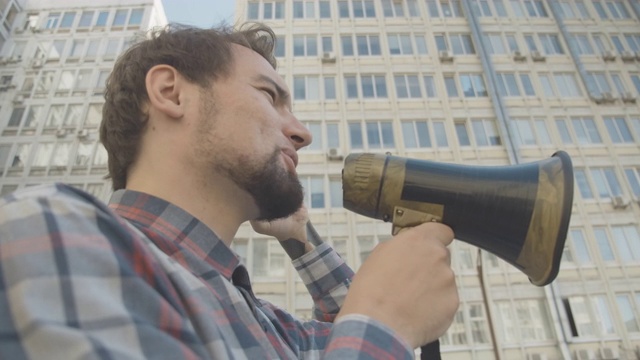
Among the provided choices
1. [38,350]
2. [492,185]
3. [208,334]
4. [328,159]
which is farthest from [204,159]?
[328,159]

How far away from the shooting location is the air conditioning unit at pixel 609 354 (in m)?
13.3

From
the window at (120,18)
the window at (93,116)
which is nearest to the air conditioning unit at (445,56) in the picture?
the window at (93,116)

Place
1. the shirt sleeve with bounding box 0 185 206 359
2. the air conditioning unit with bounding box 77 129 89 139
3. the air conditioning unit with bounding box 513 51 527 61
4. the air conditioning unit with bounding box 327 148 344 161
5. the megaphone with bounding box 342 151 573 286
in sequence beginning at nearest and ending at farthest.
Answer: the shirt sleeve with bounding box 0 185 206 359
the megaphone with bounding box 342 151 573 286
the air conditioning unit with bounding box 327 148 344 161
the air conditioning unit with bounding box 77 129 89 139
the air conditioning unit with bounding box 513 51 527 61

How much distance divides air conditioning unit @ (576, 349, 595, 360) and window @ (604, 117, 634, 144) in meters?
9.46

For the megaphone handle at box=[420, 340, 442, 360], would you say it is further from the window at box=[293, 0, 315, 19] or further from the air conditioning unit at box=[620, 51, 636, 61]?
the air conditioning unit at box=[620, 51, 636, 61]

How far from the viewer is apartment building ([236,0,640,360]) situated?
14.3 metres

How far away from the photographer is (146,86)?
1649 mm

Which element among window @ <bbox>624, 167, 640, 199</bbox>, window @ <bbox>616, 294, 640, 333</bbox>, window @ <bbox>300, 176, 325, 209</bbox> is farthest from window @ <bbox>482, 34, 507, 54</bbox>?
window @ <bbox>616, 294, 640, 333</bbox>

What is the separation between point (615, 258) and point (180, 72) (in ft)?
59.6

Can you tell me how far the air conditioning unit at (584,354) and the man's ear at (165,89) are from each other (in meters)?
16.2

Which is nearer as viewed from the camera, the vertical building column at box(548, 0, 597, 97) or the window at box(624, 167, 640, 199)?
the window at box(624, 167, 640, 199)

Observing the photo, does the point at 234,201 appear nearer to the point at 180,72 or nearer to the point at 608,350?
the point at 180,72

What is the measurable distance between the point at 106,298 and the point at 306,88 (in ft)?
62.1

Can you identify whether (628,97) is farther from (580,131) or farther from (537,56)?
(537,56)
